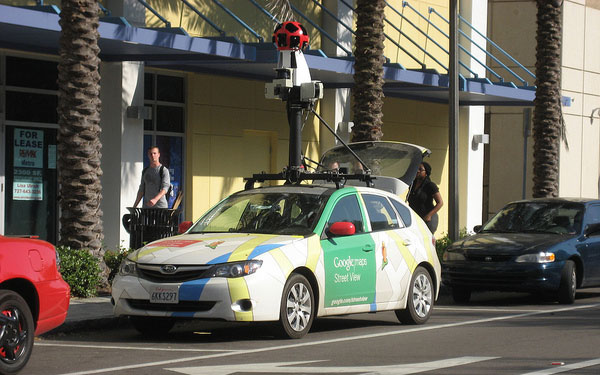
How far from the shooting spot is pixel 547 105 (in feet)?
77.4

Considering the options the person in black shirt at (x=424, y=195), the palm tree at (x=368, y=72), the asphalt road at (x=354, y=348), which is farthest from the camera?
the palm tree at (x=368, y=72)

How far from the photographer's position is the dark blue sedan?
1497 cm

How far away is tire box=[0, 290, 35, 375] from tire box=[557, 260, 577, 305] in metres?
8.68

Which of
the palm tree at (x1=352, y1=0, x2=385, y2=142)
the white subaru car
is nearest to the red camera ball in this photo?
the white subaru car

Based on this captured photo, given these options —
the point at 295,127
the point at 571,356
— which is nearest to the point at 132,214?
the point at 295,127

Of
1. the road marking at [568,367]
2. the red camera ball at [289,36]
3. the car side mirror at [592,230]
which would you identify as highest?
the red camera ball at [289,36]

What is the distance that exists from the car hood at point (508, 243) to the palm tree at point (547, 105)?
7.76 meters

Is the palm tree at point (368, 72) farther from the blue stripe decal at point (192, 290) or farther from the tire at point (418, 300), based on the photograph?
the blue stripe decal at point (192, 290)

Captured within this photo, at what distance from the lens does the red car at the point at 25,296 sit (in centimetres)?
827

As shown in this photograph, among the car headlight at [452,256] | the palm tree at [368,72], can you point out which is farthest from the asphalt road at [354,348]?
the palm tree at [368,72]

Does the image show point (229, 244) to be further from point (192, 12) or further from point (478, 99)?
point (478, 99)

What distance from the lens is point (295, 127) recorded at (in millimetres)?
15539

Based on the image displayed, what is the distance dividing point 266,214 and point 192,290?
65.7 inches

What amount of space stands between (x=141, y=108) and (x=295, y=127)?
4.65 meters
